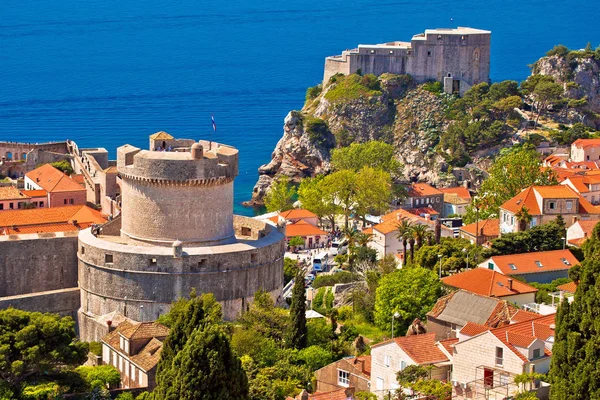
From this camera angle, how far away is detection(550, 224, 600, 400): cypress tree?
36312mm

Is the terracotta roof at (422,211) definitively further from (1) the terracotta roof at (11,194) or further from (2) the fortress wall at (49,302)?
(2) the fortress wall at (49,302)

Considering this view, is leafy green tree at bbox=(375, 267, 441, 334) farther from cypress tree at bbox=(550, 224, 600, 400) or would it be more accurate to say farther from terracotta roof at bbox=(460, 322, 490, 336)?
cypress tree at bbox=(550, 224, 600, 400)

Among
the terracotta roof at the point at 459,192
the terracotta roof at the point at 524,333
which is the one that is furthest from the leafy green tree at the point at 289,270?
the terracotta roof at the point at 459,192

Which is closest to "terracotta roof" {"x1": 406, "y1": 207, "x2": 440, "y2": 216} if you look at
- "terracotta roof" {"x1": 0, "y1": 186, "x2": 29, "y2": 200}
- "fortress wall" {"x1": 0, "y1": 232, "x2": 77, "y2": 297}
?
"terracotta roof" {"x1": 0, "y1": 186, "x2": 29, "y2": 200}

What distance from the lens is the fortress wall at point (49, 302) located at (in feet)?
181

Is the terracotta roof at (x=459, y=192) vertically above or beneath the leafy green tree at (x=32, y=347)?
beneath

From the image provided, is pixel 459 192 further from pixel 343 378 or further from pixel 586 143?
pixel 343 378

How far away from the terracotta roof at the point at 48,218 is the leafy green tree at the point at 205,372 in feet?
104

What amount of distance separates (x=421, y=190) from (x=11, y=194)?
35864 millimetres

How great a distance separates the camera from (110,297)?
55688mm

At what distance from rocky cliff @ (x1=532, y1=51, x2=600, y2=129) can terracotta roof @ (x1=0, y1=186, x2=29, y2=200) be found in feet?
189

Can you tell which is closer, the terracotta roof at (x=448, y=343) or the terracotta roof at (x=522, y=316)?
the terracotta roof at (x=448, y=343)

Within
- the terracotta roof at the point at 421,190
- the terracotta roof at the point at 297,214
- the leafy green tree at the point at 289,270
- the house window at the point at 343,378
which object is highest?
the terracotta roof at the point at 421,190

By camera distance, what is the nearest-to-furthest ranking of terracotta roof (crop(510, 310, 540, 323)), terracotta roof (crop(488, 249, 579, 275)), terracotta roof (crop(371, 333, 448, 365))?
terracotta roof (crop(371, 333, 448, 365)) → terracotta roof (crop(510, 310, 540, 323)) → terracotta roof (crop(488, 249, 579, 275))
